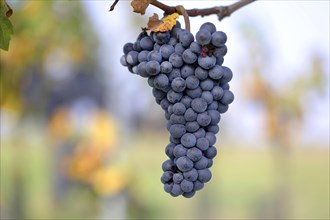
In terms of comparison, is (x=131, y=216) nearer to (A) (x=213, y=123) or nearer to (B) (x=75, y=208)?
(B) (x=75, y=208)

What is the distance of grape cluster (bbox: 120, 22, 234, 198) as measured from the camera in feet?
3.44

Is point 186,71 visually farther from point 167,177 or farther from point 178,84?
point 167,177

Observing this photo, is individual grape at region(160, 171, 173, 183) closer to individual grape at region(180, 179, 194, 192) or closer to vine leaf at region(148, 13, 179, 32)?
individual grape at region(180, 179, 194, 192)

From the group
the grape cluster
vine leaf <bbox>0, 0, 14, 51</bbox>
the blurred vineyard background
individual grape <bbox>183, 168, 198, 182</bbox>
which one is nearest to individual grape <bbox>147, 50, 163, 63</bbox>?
the grape cluster

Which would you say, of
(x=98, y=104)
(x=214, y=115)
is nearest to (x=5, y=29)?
(x=214, y=115)

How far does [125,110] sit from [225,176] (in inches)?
443

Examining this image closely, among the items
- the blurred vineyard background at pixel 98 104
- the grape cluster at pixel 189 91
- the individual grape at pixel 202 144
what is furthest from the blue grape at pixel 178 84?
the blurred vineyard background at pixel 98 104

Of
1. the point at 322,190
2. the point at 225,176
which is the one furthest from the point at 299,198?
the point at 225,176

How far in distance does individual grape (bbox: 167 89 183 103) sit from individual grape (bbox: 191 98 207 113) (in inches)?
1.2

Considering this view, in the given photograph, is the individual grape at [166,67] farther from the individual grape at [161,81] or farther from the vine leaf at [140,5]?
the vine leaf at [140,5]

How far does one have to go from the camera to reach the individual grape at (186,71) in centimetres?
107

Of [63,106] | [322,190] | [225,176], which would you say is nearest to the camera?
[63,106]

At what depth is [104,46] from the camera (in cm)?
633

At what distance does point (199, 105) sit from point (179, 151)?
0.31ft
